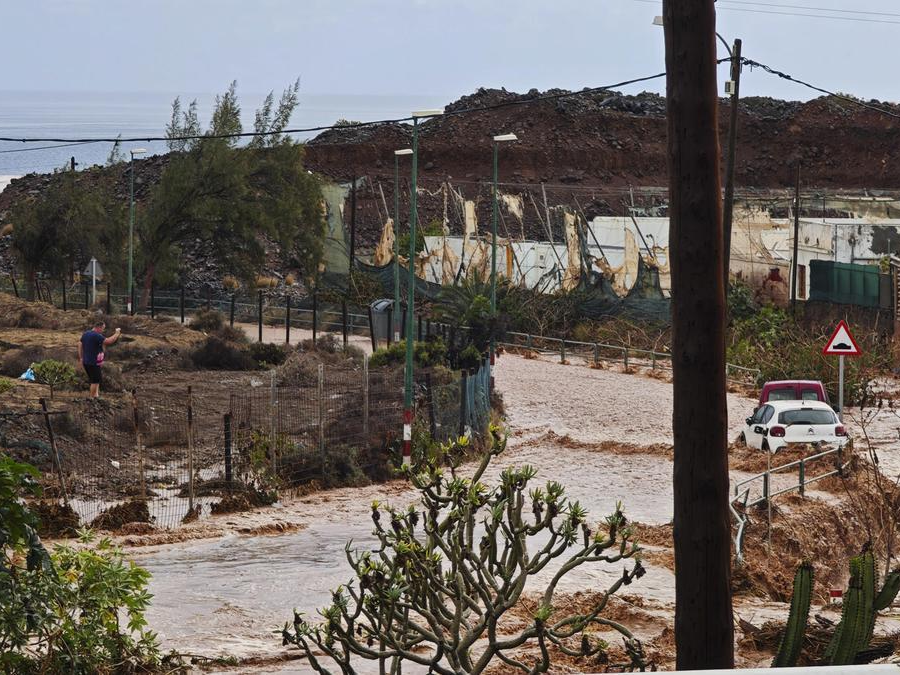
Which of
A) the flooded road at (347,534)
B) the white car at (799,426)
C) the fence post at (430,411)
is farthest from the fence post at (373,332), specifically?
the white car at (799,426)

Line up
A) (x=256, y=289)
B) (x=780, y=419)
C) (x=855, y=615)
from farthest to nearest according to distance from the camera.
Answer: (x=256, y=289) < (x=780, y=419) < (x=855, y=615)

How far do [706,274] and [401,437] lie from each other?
17805 millimetres

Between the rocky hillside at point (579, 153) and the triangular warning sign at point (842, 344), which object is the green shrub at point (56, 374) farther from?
the rocky hillside at point (579, 153)

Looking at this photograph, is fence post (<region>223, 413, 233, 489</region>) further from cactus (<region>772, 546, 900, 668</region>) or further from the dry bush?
the dry bush

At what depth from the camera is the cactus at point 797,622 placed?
921 centimetres

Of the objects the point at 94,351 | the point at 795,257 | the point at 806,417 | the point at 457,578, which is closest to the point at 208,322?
the point at 795,257

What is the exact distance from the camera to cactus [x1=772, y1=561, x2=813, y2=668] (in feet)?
30.2

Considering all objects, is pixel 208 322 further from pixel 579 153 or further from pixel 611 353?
pixel 579 153

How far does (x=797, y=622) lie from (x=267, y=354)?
105ft

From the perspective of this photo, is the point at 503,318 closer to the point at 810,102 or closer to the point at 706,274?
the point at 706,274

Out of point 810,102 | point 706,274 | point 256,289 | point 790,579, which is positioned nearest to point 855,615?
point 706,274

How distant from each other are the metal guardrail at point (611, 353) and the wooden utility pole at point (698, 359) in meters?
28.7

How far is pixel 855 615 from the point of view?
9.12 m

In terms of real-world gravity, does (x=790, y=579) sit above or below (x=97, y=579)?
below
